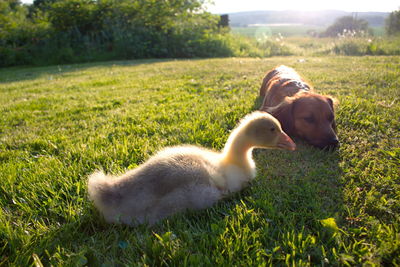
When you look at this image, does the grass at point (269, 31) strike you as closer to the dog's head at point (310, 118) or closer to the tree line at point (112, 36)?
the tree line at point (112, 36)

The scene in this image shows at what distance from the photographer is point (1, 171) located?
2.73 meters

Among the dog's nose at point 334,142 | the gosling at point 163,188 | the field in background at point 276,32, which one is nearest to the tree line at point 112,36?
the field in background at point 276,32

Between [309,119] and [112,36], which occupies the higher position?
[112,36]

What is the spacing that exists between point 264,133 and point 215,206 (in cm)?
80

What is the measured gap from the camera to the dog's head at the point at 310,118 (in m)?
3.10

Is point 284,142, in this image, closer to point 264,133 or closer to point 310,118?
point 264,133

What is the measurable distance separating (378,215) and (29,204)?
2.76 m

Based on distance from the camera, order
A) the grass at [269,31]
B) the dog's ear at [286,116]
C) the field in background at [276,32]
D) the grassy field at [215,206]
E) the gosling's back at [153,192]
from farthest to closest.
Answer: the grass at [269,31] < the field in background at [276,32] < the dog's ear at [286,116] < the gosling's back at [153,192] < the grassy field at [215,206]

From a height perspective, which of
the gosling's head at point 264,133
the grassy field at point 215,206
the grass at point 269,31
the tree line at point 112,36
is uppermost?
the grass at point 269,31

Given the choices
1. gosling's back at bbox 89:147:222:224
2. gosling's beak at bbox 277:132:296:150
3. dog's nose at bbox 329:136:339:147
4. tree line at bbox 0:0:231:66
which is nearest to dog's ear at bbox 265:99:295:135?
dog's nose at bbox 329:136:339:147

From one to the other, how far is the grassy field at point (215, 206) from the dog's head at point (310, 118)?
18cm

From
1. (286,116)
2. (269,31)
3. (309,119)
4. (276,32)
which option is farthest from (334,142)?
(276,32)

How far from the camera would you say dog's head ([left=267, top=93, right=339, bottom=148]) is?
10.2 feet

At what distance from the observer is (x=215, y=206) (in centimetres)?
212
